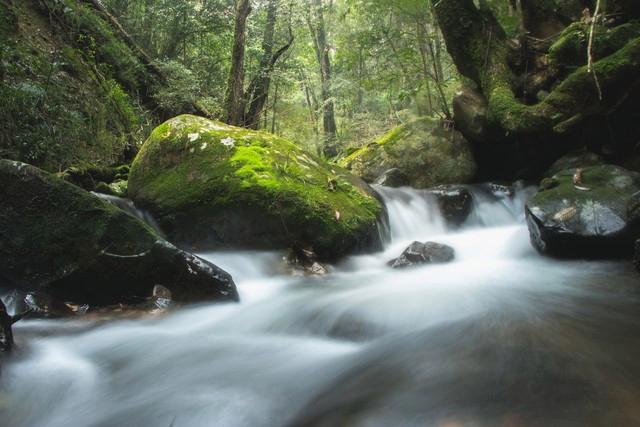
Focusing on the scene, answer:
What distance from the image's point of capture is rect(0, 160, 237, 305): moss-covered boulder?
3854mm

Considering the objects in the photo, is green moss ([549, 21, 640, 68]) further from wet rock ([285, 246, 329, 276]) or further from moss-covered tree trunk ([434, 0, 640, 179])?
wet rock ([285, 246, 329, 276])

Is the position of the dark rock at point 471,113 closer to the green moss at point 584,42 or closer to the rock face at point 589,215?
the green moss at point 584,42

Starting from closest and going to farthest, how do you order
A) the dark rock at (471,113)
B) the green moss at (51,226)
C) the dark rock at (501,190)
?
the green moss at (51,226) → the dark rock at (501,190) → the dark rock at (471,113)

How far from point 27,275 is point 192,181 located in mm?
2245

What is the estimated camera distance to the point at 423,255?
569 centimetres

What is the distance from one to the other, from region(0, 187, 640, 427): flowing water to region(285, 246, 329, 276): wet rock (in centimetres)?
21

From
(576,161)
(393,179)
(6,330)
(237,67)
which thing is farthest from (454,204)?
(6,330)

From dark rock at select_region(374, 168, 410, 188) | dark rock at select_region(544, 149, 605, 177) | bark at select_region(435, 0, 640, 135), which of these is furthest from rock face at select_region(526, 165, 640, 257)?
dark rock at select_region(374, 168, 410, 188)

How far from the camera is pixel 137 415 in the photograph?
2.49 metres

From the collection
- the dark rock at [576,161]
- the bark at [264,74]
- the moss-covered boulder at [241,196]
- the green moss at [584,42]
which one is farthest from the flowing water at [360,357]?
the bark at [264,74]

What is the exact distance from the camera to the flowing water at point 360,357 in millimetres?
2211

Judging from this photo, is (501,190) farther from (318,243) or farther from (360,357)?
(360,357)

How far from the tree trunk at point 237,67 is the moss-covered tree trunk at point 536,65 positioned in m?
3.95

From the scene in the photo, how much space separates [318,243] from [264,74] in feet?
24.2
